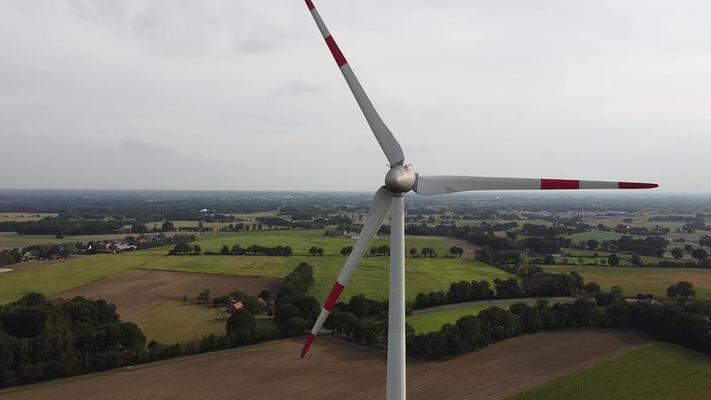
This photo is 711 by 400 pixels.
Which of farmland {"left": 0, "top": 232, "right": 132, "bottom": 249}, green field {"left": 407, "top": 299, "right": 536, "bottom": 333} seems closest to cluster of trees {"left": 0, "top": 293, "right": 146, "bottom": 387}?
green field {"left": 407, "top": 299, "right": 536, "bottom": 333}

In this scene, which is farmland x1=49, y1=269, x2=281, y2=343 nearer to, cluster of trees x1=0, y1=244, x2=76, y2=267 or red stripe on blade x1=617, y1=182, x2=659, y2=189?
cluster of trees x1=0, y1=244, x2=76, y2=267

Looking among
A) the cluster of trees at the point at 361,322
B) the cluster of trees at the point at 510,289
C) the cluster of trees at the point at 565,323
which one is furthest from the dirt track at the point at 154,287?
the cluster of trees at the point at 565,323

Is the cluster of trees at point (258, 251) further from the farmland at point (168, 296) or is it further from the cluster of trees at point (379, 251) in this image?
the farmland at point (168, 296)

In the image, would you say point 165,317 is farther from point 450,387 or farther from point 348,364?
point 450,387

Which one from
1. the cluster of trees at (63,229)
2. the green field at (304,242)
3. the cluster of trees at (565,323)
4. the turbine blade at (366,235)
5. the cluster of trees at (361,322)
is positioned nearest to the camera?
the turbine blade at (366,235)

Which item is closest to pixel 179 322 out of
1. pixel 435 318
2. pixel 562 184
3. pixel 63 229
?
pixel 435 318

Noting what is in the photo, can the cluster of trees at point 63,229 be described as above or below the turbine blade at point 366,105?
below
